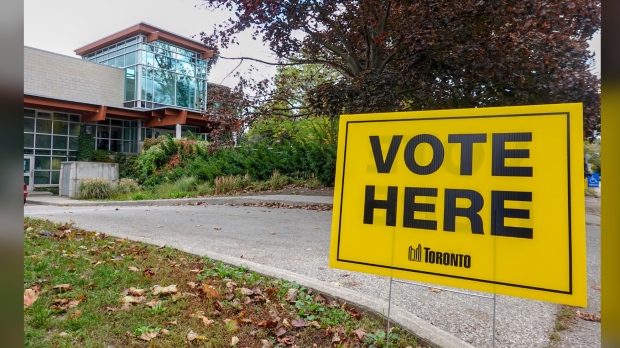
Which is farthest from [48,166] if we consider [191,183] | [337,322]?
[337,322]

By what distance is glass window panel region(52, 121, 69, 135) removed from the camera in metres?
20.8

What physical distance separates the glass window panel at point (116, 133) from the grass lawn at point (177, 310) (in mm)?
22300

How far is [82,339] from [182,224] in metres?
5.14

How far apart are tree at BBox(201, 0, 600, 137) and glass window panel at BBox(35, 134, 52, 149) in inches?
683

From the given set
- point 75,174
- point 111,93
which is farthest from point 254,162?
point 111,93

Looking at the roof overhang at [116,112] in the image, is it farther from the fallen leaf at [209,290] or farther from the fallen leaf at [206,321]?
the fallen leaf at [206,321]

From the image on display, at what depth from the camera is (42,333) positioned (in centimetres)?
237

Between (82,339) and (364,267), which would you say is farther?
(82,339)

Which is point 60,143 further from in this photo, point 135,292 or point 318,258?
point 135,292

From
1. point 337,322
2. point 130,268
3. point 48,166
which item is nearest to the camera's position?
point 337,322

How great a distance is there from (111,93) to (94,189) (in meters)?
10.5

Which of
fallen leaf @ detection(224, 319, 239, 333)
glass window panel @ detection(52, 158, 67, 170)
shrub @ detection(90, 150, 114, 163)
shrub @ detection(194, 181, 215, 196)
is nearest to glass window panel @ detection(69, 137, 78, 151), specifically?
glass window panel @ detection(52, 158, 67, 170)

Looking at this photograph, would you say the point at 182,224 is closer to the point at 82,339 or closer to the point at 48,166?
the point at 82,339

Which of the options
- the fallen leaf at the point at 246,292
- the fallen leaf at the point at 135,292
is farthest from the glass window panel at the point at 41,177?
the fallen leaf at the point at 246,292
